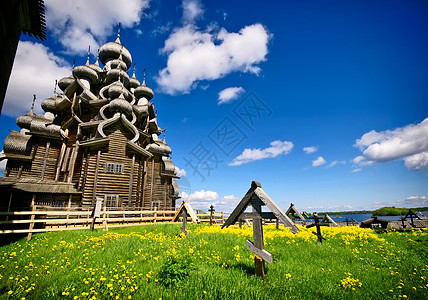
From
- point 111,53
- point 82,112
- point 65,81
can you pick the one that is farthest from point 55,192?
point 111,53

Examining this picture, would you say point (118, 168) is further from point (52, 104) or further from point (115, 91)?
point (52, 104)

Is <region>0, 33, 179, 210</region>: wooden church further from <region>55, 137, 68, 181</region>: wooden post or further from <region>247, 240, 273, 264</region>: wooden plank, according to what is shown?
<region>247, 240, 273, 264</region>: wooden plank

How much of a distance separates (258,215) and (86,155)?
20896 millimetres

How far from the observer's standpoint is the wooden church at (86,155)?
1905 cm

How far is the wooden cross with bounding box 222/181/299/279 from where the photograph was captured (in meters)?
4.82

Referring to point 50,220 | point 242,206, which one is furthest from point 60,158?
point 242,206

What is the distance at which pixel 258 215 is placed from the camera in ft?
17.8

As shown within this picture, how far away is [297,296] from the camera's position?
3.97m

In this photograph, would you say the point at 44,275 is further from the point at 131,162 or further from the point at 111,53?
the point at 111,53

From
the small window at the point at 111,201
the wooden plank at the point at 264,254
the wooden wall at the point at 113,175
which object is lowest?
the wooden plank at the point at 264,254

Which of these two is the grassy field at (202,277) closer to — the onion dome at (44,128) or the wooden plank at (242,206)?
the wooden plank at (242,206)

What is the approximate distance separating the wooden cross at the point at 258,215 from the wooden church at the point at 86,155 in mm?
17307

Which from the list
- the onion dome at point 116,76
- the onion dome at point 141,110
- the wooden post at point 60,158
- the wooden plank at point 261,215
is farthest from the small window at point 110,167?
the wooden plank at point 261,215

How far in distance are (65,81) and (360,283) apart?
38.9m
